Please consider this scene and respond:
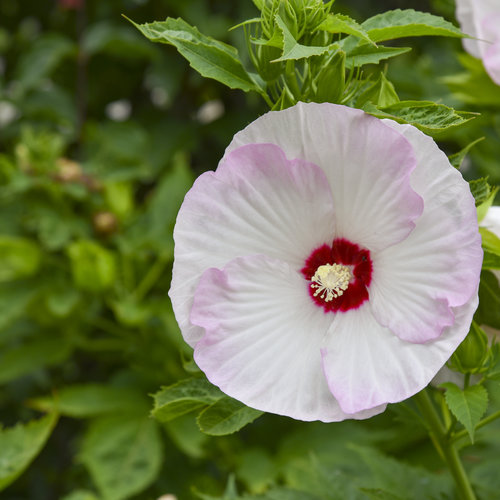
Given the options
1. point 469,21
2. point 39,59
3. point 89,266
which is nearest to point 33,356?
point 89,266

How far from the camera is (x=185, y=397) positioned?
0.62 m

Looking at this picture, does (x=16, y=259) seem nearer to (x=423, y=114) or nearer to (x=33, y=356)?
(x=33, y=356)

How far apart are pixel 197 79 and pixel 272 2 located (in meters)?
1.26

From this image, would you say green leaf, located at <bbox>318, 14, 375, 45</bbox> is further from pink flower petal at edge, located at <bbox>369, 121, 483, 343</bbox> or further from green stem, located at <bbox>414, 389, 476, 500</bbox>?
green stem, located at <bbox>414, 389, 476, 500</bbox>

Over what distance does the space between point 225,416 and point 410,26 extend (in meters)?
0.35

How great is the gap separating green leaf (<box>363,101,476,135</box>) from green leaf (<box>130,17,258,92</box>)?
0.38ft

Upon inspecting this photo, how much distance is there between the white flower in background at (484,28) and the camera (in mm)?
842

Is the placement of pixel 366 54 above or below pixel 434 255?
above

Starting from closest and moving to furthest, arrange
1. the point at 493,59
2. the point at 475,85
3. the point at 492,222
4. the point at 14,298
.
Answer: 1. the point at 492,222
2. the point at 493,59
3. the point at 475,85
4. the point at 14,298

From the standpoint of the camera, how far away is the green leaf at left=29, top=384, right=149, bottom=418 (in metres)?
1.37

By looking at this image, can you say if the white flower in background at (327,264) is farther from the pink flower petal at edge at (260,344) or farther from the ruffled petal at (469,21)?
the ruffled petal at (469,21)

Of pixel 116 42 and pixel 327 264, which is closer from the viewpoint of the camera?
pixel 327 264

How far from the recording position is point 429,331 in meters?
0.54

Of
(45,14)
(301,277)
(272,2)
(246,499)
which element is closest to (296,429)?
(246,499)
